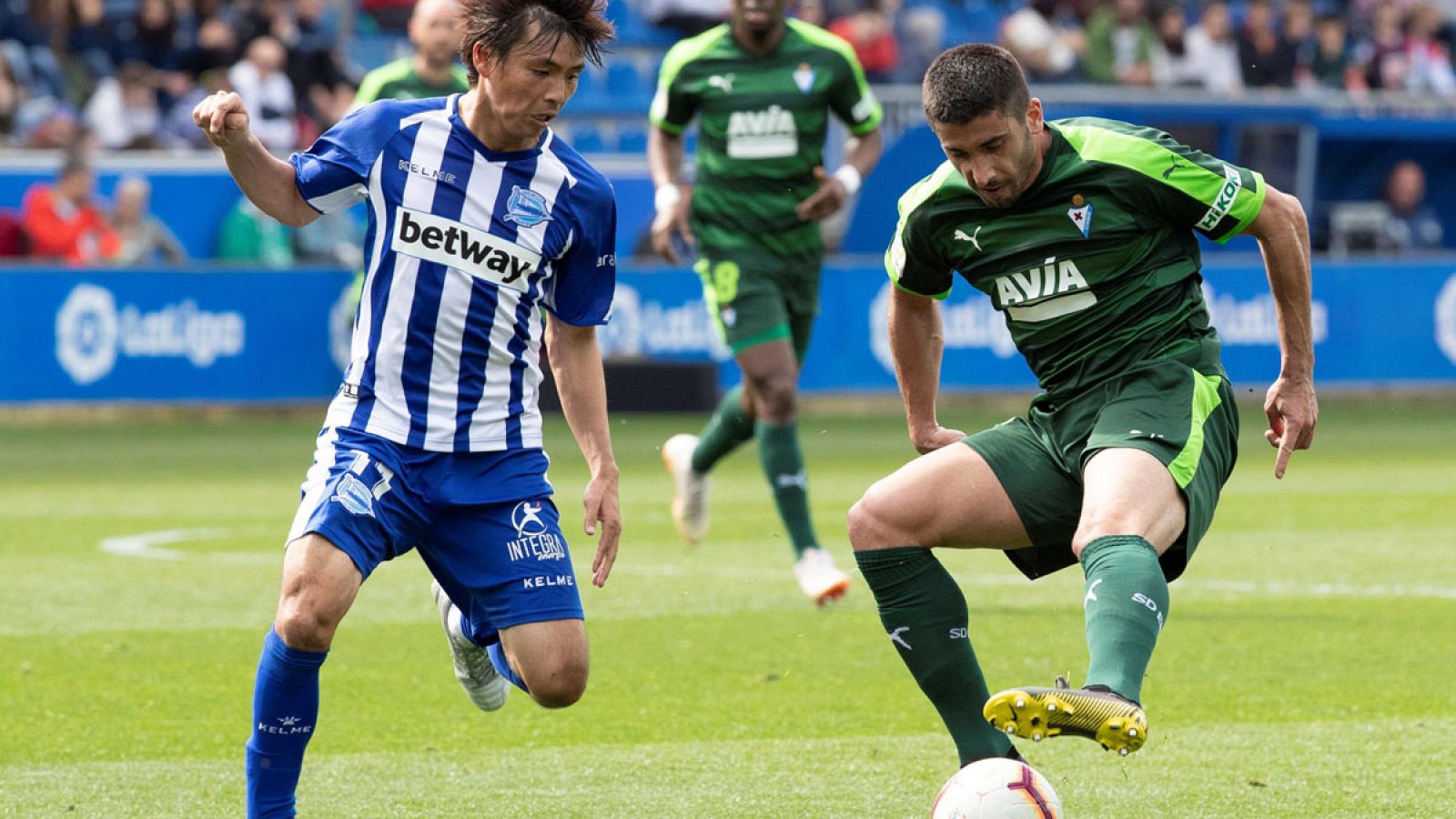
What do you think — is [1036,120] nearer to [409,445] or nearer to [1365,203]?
[409,445]

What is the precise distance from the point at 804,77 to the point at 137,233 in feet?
29.9

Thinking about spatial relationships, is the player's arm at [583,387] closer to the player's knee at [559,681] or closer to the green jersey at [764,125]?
the player's knee at [559,681]

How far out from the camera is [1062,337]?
5.04 metres

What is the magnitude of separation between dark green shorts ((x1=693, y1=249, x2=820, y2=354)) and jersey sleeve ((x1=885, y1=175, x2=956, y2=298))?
3.80m

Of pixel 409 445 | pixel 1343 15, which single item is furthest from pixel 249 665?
pixel 1343 15

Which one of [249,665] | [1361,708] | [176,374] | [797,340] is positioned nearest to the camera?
[1361,708]

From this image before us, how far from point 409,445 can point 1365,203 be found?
790 inches

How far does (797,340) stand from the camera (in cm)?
950

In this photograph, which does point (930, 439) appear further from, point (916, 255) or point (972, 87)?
point (972, 87)

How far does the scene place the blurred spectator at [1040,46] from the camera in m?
22.6

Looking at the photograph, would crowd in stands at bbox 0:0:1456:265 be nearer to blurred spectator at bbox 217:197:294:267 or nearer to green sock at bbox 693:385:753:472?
blurred spectator at bbox 217:197:294:267

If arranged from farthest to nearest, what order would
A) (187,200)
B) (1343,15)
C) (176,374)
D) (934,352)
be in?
(1343,15)
(187,200)
(176,374)
(934,352)

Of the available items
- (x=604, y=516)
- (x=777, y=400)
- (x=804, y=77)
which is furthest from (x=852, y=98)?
(x=604, y=516)

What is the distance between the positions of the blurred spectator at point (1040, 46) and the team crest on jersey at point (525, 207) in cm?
1784
